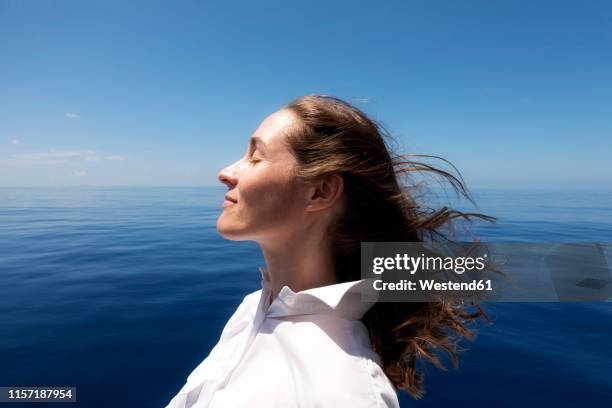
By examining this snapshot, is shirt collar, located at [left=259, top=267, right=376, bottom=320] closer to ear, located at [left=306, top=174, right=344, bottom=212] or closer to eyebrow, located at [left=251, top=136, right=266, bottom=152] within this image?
ear, located at [left=306, top=174, right=344, bottom=212]

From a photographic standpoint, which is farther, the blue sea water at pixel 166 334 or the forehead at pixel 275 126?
the blue sea water at pixel 166 334

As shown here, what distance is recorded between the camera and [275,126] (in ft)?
4.66

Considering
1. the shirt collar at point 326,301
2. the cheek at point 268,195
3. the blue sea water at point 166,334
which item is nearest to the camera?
the shirt collar at point 326,301

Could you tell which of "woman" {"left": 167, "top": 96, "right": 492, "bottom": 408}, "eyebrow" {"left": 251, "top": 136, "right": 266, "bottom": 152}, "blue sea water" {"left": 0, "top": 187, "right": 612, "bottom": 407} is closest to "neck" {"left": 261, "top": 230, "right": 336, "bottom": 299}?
"woman" {"left": 167, "top": 96, "right": 492, "bottom": 408}

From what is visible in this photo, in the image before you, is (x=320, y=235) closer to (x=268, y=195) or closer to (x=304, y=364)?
(x=268, y=195)

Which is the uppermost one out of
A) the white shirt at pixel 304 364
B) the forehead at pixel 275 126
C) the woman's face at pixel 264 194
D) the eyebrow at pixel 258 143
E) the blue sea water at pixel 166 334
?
the forehead at pixel 275 126

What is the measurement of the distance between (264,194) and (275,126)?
308 millimetres

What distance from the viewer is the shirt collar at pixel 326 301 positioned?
1.13m

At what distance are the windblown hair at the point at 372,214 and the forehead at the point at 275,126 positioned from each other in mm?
35

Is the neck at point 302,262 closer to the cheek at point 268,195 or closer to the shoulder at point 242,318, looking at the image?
the cheek at point 268,195

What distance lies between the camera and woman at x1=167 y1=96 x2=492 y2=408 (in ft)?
3.77

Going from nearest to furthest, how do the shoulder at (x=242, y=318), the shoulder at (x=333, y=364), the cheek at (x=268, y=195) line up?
1. the shoulder at (x=333, y=364)
2. the cheek at (x=268, y=195)
3. the shoulder at (x=242, y=318)

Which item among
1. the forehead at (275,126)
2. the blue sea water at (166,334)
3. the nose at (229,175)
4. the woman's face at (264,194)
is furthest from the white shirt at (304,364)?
the blue sea water at (166,334)

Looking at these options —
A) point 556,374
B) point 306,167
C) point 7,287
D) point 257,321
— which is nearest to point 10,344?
point 7,287
